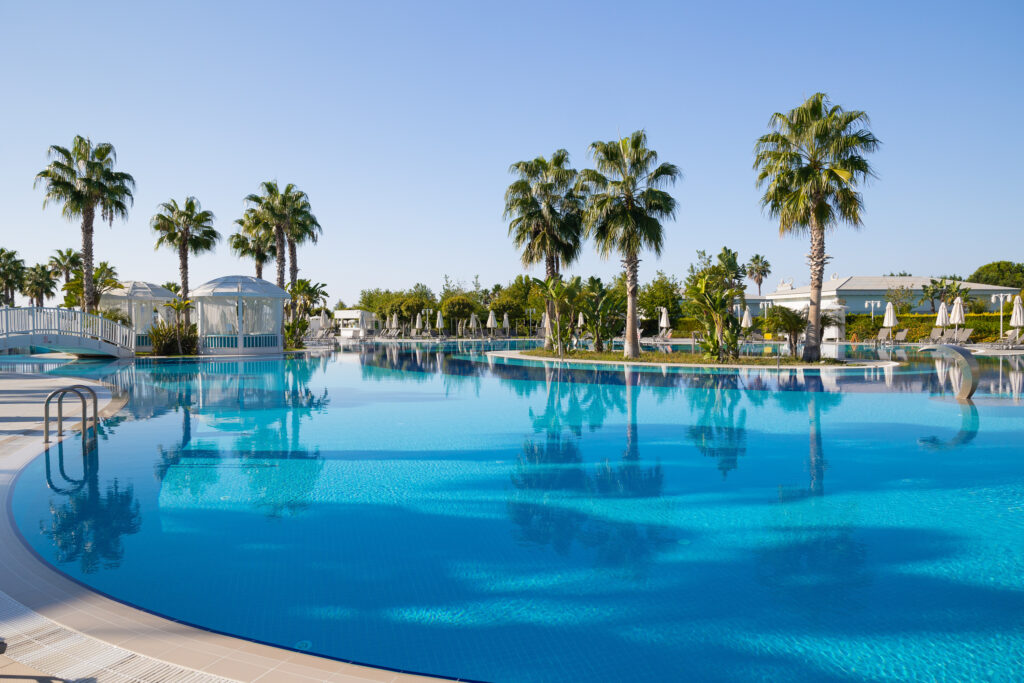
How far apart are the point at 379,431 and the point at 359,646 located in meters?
7.72

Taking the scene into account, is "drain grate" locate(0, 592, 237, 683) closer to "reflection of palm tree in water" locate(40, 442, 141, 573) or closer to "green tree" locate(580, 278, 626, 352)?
"reflection of palm tree in water" locate(40, 442, 141, 573)

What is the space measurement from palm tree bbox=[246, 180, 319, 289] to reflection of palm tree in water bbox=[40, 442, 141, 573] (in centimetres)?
2732

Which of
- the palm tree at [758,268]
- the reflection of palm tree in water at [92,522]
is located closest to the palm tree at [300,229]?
the reflection of palm tree in water at [92,522]


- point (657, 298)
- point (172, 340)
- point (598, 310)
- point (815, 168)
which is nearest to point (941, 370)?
point (815, 168)

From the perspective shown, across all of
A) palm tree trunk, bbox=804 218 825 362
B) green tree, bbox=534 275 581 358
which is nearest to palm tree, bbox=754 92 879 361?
palm tree trunk, bbox=804 218 825 362

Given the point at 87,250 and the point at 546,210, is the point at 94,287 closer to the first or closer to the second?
the point at 87,250

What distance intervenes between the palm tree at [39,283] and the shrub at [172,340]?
42632 mm

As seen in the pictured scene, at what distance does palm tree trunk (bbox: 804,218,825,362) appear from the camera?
22.0 meters

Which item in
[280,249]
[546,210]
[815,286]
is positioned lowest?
[815,286]

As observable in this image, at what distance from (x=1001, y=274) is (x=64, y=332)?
8999 centimetres

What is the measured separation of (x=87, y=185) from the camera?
1070 inches

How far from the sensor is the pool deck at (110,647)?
129 inches

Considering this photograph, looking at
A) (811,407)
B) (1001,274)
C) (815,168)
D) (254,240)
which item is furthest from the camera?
(1001,274)

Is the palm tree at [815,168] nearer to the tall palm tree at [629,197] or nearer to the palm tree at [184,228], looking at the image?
the tall palm tree at [629,197]
